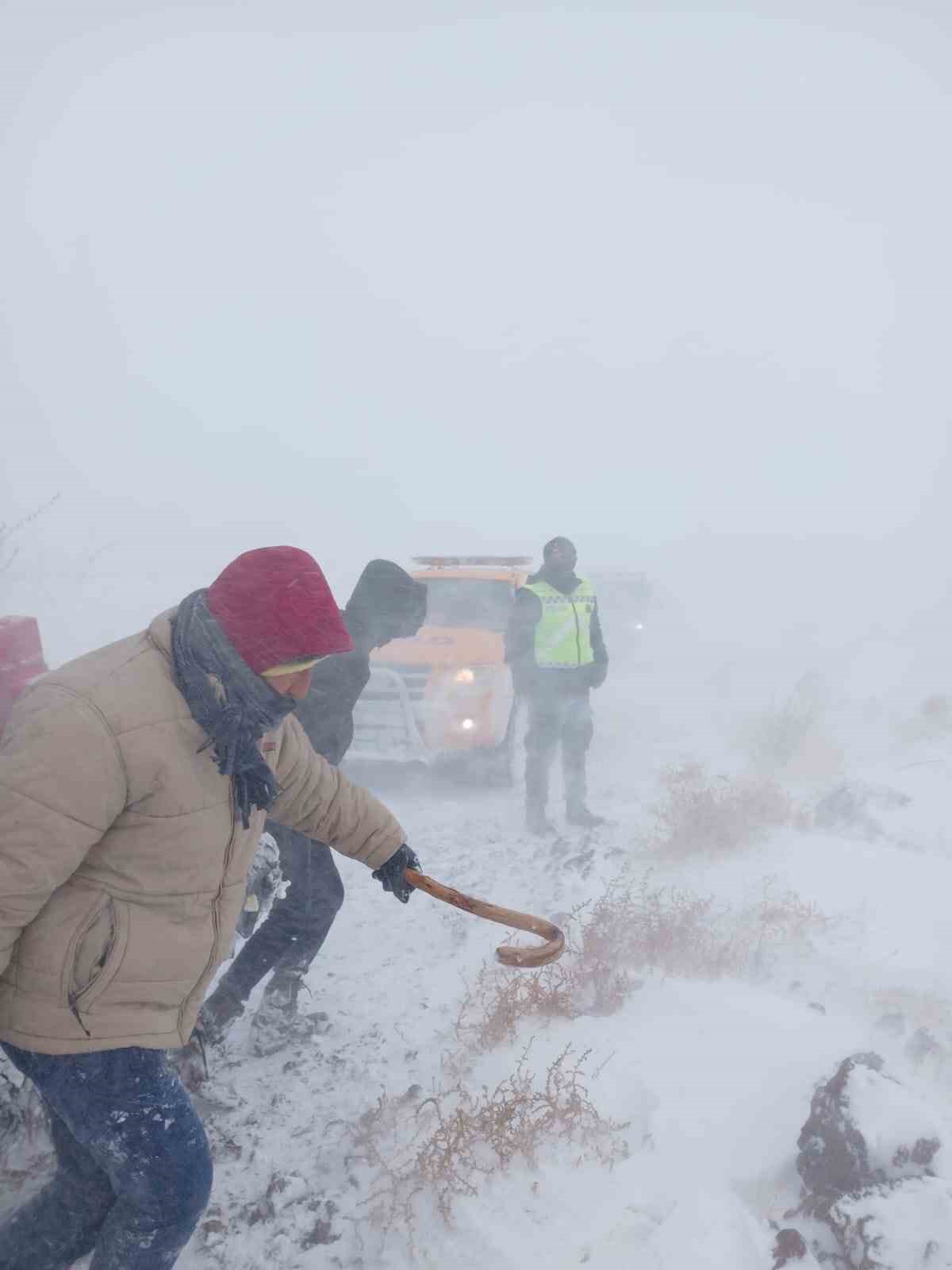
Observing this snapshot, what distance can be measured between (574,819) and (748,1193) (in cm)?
406

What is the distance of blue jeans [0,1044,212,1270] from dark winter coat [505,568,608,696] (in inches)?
198

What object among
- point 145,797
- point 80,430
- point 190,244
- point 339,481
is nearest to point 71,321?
point 80,430

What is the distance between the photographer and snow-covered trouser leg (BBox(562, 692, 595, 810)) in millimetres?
6686

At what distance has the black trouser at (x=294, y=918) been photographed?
3.21m

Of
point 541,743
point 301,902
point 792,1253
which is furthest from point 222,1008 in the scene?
point 541,743

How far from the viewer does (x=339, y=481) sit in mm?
46438

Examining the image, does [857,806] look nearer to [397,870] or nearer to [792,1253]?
[792,1253]

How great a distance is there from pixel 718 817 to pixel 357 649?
3308mm

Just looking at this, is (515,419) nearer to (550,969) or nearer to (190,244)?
(190,244)

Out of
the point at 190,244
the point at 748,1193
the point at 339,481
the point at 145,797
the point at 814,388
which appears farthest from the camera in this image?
the point at 190,244

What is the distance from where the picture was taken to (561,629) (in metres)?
6.58

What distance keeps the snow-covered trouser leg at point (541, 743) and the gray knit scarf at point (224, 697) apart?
4.95 metres

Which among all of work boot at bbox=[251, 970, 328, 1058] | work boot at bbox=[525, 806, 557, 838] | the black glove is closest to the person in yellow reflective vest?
work boot at bbox=[525, 806, 557, 838]

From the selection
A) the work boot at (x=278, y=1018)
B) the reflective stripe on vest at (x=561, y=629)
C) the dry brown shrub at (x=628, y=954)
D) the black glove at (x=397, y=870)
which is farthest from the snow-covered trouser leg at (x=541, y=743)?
the black glove at (x=397, y=870)
